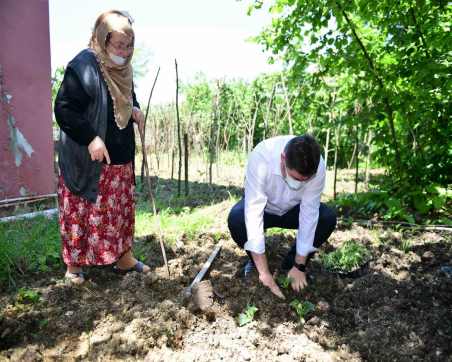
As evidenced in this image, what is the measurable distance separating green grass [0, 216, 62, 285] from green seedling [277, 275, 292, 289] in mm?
1552

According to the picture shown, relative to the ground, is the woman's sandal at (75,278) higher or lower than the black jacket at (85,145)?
lower

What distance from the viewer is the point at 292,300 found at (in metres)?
2.50

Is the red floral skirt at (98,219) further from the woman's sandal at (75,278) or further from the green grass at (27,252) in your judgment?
the green grass at (27,252)

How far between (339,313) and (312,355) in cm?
48

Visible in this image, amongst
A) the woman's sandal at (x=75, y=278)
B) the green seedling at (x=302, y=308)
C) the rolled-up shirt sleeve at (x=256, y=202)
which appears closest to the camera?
the green seedling at (x=302, y=308)

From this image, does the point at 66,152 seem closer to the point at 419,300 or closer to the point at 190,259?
the point at 190,259

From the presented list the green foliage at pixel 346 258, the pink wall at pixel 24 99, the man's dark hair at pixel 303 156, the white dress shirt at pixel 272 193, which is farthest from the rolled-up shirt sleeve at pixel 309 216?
the pink wall at pixel 24 99

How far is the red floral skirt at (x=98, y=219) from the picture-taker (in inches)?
95.3

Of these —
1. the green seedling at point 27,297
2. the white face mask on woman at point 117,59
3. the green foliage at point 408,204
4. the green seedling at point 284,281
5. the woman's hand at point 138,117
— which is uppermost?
the white face mask on woman at point 117,59

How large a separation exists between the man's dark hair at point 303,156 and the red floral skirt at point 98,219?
105 centimetres

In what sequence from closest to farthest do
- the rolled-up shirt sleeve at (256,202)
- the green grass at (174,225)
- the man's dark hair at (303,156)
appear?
1. the man's dark hair at (303,156)
2. the rolled-up shirt sleeve at (256,202)
3. the green grass at (174,225)

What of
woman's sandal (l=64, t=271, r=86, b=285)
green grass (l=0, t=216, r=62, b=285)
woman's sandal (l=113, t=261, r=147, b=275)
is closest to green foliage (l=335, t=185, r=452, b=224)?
woman's sandal (l=113, t=261, r=147, b=275)

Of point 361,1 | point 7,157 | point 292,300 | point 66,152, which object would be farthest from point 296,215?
point 7,157

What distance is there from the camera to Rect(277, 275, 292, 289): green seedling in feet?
8.27
